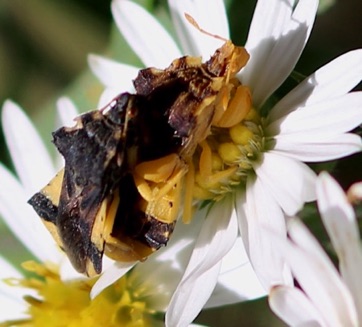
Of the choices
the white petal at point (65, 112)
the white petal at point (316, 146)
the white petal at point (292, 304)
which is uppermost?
the white petal at point (65, 112)

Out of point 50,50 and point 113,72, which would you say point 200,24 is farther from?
point 50,50

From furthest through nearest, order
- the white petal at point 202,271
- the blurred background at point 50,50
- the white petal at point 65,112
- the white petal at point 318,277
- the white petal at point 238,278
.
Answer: the blurred background at point 50,50 < the white petal at point 65,112 < the white petal at point 238,278 < the white petal at point 202,271 < the white petal at point 318,277

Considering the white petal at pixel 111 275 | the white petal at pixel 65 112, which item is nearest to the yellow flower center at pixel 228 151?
the white petal at pixel 111 275

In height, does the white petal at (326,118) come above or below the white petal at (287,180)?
above

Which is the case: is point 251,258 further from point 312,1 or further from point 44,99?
point 44,99

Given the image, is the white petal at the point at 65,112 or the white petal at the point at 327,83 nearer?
the white petal at the point at 327,83

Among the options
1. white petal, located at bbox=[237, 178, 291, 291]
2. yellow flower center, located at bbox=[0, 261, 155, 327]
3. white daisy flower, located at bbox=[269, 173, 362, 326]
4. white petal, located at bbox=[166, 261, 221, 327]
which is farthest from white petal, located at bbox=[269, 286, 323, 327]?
yellow flower center, located at bbox=[0, 261, 155, 327]

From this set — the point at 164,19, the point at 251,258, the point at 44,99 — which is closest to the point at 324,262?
the point at 251,258

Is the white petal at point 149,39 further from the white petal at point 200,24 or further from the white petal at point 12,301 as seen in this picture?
the white petal at point 12,301
